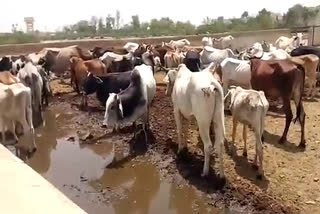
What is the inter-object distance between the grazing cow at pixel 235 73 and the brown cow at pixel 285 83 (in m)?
1.56

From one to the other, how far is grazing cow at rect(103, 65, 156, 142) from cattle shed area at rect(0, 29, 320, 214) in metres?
0.62

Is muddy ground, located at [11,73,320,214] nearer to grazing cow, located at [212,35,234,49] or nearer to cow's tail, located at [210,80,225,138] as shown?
cow's tail, located at [210,80,225,138]

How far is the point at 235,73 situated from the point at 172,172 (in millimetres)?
4863

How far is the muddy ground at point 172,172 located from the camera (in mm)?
6742

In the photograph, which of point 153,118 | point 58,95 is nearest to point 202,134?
point 153,118

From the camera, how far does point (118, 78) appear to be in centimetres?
1179

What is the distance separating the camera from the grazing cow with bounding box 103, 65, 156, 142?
9516 millimetres

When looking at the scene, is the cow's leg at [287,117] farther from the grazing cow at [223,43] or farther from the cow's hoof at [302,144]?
the grazing cow at [223,43]

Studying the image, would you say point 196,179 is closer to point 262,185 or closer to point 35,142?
point 262,185

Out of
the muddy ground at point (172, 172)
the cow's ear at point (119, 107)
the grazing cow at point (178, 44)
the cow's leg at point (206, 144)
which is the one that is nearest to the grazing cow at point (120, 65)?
the muddy ground at point (172, 172)

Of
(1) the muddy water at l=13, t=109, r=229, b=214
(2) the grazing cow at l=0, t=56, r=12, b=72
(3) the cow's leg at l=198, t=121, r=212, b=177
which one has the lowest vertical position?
(1) the muddy water at l=13, t=109, r=229, b=214

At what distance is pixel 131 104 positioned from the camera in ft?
31.8

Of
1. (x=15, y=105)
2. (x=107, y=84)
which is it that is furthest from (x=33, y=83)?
(x=15, y=105)

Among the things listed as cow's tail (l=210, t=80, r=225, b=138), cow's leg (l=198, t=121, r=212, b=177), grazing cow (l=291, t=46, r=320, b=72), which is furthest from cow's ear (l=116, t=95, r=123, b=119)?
grazing cow (l=291, t=46, r=320, b=72)
